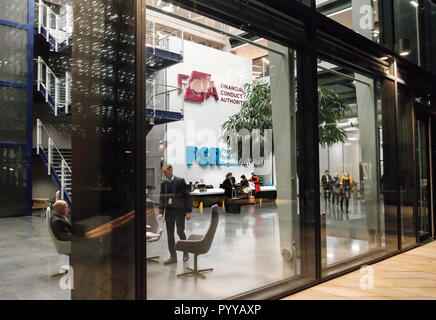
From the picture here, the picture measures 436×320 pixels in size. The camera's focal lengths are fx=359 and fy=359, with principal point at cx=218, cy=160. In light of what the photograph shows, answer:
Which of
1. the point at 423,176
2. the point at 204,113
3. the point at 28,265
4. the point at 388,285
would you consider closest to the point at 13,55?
the point at 28,265

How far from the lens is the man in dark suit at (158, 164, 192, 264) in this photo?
3252mm

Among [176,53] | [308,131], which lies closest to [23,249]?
[176,53]

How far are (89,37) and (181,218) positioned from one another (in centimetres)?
180

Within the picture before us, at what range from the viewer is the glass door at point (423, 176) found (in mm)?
7090

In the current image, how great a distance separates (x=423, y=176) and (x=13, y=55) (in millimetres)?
12920

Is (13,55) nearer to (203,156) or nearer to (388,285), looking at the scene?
(203,156)

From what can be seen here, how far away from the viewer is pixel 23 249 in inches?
269

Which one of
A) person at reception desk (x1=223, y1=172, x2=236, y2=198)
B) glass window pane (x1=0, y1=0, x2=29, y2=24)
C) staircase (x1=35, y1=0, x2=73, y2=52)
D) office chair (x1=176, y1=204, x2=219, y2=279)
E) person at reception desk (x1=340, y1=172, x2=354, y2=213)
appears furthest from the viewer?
glass window pane (x1=0, y1=0, x2=29, y2=24)

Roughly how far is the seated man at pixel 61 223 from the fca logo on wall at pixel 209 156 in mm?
2169

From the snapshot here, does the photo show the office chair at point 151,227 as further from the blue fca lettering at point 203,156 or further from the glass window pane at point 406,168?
the glass window pane at point 406,168

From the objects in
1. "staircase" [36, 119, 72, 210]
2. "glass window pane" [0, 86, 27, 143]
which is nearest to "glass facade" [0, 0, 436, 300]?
"staircase" [36, 119, 72, 210]

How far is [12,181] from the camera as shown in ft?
40.0

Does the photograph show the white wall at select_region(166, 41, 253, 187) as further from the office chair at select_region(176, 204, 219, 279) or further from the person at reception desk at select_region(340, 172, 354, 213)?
the person at reception desk at select_region(340, 172, 354, 213)
